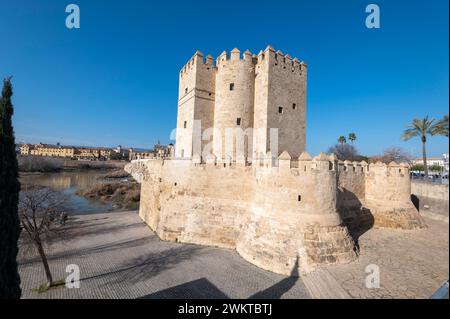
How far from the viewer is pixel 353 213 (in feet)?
43.0

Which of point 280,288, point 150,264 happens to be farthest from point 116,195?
point 280,288

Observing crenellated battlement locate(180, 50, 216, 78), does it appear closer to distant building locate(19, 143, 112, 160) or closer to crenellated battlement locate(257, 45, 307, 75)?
crenellated battlement locate(257, 45, 307, 75)

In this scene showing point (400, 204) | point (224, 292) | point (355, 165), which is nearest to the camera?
point (224, 292)

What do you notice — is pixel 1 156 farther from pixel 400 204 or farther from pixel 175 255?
pixel 400 204

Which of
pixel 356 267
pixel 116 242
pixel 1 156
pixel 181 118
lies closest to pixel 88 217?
pixel 116 242

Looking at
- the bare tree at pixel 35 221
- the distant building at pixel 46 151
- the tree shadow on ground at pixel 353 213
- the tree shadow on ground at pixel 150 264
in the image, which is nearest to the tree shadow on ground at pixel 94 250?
the bare tree at pixel 35 221

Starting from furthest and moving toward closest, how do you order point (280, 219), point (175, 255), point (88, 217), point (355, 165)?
point (88, 217)
point (355, 165)
point (175, 255)
point (280, 219)

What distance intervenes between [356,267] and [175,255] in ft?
28.7

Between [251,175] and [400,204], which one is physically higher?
[251,175]

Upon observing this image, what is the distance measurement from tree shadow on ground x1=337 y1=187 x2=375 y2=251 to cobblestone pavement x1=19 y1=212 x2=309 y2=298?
20.4 ft

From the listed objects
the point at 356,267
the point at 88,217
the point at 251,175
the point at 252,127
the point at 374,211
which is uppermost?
the point at 252,127

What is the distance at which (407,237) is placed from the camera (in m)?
11.3

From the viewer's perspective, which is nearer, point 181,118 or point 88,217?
point 181,118

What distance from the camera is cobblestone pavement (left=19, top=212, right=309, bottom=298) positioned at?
8086 millimetres
